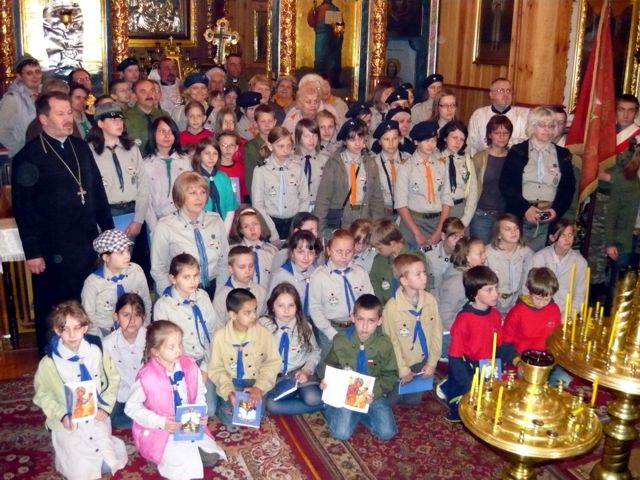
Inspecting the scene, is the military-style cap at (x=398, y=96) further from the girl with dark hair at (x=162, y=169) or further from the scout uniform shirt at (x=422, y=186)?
the girl with dark hair at (x=162, y=169)

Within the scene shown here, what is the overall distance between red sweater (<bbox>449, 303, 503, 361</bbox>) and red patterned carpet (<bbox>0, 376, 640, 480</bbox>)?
0.57 metres

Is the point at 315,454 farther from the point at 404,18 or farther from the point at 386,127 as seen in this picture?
the point at 404,18

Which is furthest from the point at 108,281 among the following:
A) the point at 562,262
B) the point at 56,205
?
the point at 562,262

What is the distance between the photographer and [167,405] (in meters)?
4.94

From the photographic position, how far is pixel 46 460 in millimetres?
5047

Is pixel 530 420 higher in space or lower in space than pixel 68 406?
higher

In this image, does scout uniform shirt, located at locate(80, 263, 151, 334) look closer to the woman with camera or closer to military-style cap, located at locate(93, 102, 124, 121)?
military-style cap, located at locate(93, 102, 124, 121)

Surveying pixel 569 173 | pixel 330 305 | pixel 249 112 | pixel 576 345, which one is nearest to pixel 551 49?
pixel 569 173

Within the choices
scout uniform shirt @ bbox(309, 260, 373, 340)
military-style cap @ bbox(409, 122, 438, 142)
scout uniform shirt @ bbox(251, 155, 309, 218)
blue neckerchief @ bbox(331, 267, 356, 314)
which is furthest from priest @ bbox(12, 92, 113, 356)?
military-style cap @ bbox(409, 122, 438, 142)

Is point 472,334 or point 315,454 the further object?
point 472,334

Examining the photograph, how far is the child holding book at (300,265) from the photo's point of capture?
6.12m

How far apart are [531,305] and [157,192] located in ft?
11.5

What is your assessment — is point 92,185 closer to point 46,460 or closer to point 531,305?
point 46,460

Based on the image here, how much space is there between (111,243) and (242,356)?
1.32 m
